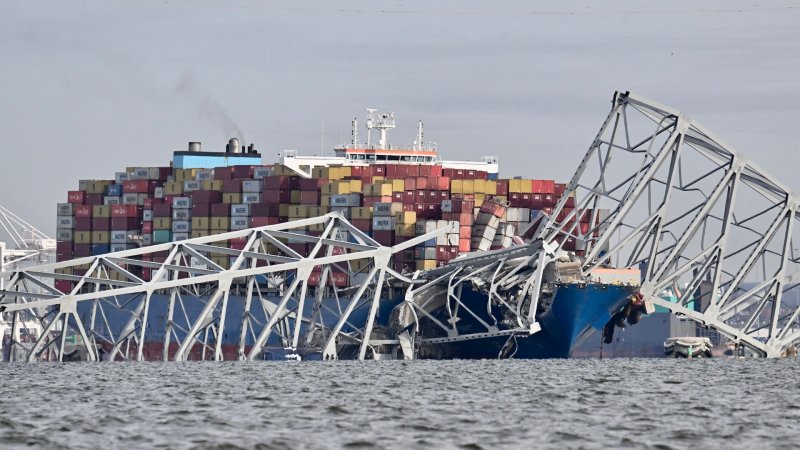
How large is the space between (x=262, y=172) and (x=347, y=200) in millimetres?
11097

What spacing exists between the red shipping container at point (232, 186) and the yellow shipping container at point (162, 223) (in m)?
6.39

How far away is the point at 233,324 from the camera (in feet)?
390

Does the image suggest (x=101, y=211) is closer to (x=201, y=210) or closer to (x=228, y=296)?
(x=201, y=210)

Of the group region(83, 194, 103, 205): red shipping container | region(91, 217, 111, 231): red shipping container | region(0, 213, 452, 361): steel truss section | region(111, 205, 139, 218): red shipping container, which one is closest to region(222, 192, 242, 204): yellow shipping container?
region(0, 213, 452, 361): steel truss section

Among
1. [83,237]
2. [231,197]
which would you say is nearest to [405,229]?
[231,197]

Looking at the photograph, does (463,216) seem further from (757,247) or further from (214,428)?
(214,428)

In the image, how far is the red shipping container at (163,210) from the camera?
445ft

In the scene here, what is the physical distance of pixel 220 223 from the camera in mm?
131000

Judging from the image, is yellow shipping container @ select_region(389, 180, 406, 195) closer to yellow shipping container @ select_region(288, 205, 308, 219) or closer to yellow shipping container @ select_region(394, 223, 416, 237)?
yellow shipping container @ select_region(394, 223, 416, 237)

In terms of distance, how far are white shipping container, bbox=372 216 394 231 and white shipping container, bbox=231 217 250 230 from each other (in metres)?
12.5

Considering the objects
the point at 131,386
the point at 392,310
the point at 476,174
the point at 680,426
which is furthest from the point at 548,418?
the point at 476,174

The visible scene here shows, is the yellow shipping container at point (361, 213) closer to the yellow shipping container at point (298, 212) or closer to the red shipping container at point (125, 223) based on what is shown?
the yellow shipping container at point (298, 212)

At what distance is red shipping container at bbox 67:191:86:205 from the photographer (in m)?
142

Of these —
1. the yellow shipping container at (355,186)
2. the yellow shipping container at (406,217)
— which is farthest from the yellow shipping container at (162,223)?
the yellow shipping container at (406,217)
